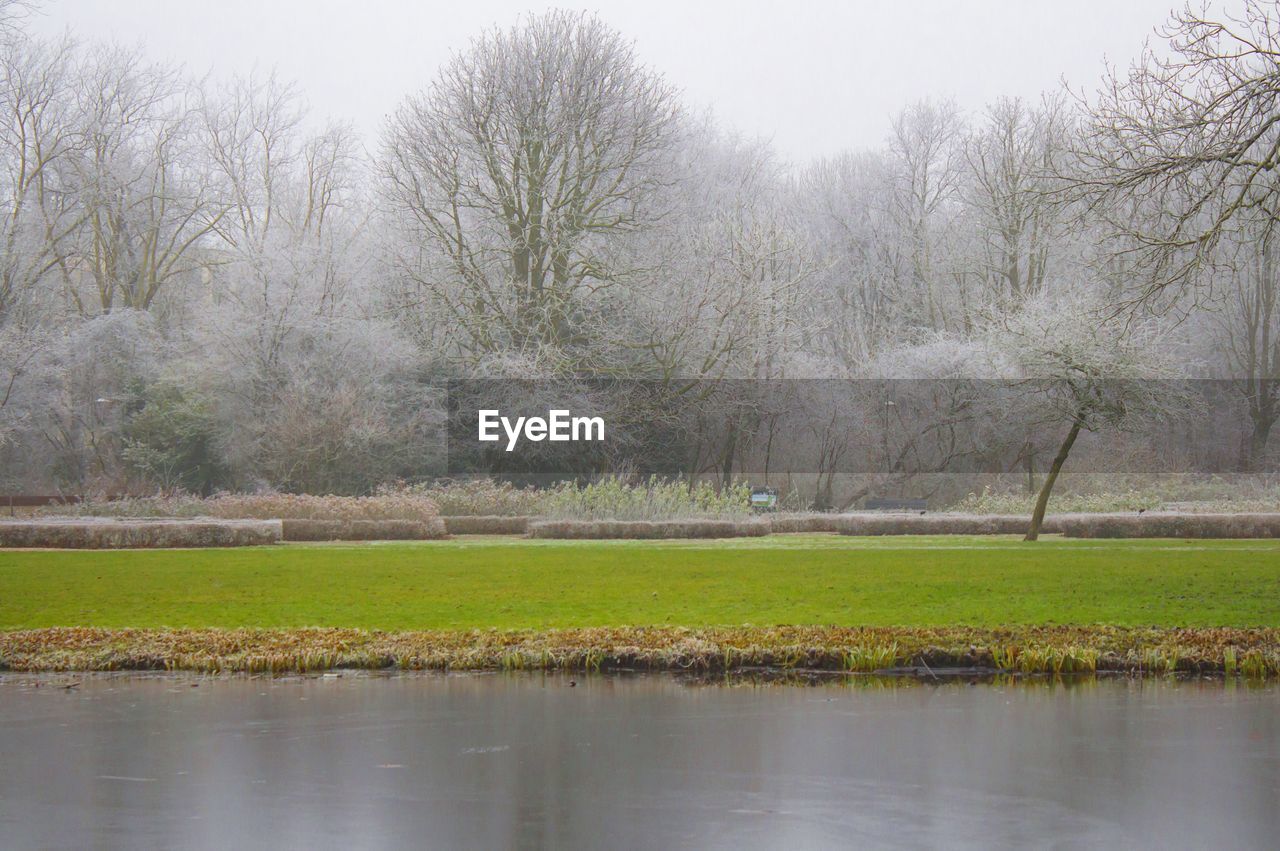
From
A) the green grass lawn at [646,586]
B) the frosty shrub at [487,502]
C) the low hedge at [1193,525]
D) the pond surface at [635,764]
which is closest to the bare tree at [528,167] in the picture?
the frosty shrub at [487,502]

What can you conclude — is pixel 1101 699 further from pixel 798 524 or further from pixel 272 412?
pixel 272 412

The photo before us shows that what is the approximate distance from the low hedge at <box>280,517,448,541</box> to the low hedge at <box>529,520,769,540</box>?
6.55 feet

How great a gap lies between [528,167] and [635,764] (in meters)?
23.4

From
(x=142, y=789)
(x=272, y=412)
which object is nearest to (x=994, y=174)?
(x=272, y=412)

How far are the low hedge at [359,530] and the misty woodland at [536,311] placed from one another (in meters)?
4.20

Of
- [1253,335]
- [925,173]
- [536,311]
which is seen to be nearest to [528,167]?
[536,311]

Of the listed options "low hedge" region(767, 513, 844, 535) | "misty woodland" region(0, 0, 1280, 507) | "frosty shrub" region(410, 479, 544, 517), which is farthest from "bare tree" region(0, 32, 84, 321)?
"low hedge" region(767, 513, 844, 535)

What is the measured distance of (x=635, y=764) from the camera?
5941 millimetres

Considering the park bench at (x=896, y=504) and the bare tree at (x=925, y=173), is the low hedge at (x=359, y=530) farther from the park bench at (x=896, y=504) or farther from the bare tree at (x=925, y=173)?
the bare tree at (x=925, y=173)

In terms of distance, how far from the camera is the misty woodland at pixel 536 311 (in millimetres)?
26742

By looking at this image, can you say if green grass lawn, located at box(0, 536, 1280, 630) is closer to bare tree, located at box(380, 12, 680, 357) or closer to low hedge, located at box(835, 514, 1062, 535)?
low hedge, located at box(835, 514, 1062, 535)

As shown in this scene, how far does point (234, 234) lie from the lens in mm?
38188

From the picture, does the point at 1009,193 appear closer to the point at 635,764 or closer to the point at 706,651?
the point at 706,651

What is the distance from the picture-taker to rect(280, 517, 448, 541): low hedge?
20797 mm
